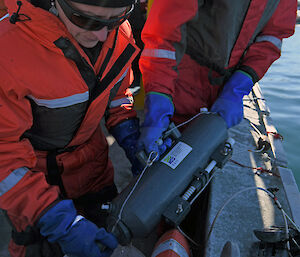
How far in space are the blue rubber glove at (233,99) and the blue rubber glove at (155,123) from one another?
41cm

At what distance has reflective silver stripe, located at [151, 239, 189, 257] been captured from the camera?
127cm

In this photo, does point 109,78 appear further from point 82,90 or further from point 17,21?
point 17,21

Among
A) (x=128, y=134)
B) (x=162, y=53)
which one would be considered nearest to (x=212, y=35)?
(x=162, y=53)

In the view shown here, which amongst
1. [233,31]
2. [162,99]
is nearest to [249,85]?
[233,31]

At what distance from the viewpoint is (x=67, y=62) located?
119 cm

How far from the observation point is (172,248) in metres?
1.27

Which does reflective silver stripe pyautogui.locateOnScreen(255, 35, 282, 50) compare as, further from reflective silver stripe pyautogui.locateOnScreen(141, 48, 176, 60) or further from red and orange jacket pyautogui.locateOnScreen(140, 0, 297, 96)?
reflective silver stripe pyautogui.locateOnScreen(141, 48, 176, 60)

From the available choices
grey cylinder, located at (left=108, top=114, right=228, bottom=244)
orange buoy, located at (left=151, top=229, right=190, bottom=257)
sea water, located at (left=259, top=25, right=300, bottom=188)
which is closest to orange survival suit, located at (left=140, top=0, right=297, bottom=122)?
grey cylinder, located at (left=108, top=114, right=228, bottom=244)

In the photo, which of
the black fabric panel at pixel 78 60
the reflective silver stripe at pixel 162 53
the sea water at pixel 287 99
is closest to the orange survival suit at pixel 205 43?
the reflective silver stripe at pixel 162 53

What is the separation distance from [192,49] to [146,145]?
0.89 m

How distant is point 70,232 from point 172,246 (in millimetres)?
489

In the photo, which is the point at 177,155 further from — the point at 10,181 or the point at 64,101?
the point at 10,181

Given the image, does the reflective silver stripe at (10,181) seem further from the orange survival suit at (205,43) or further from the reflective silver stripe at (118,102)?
the orange survival suit at (205,43)

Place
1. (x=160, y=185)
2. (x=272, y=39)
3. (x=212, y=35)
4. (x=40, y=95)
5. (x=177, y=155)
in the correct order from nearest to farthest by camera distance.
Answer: (x=40, y=95), (x=160, y=185), (x=177, y=155), (x=212, y=35), (x=272, y=39)
